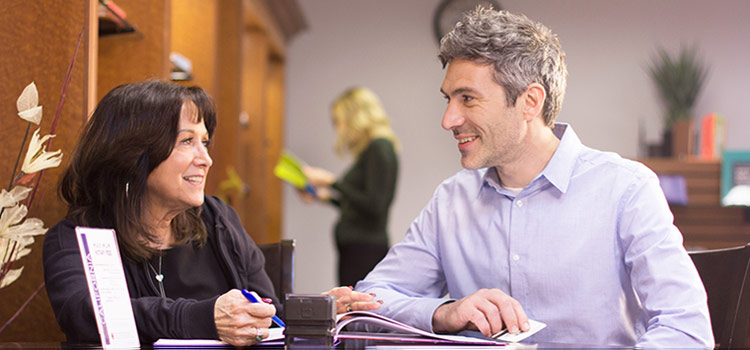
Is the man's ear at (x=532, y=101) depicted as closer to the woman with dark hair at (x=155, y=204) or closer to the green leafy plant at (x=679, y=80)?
the woman with dark hair at (x=155, y=204)

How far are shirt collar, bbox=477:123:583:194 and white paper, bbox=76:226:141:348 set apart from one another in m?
0.85

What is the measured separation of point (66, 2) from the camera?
1658 mm

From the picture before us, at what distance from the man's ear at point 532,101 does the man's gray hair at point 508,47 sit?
0.02 metres

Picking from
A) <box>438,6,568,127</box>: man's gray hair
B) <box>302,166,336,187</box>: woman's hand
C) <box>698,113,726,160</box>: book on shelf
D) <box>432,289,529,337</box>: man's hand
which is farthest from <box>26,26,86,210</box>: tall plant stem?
<box>698,113,726,160</box>: book on shelf

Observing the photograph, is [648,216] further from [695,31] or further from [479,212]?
[695,31]

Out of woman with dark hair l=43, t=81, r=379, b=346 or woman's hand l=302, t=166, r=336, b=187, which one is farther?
woman's hand l=302, t=166, r=336, b=187

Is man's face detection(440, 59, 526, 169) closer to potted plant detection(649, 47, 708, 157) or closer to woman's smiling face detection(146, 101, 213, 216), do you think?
woman's smiling face detection(146, 101, 213, 216)

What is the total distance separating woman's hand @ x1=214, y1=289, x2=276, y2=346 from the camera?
3.88ft

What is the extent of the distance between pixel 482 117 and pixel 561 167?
0.21m

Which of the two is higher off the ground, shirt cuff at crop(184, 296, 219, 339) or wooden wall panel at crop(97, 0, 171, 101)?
wooden wall panel at crop(97, 0, 171, 101)

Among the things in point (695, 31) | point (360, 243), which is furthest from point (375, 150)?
point (695, 31)

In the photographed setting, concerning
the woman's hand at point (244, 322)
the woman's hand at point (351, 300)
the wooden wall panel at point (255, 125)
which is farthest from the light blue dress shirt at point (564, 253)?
the wooden wall panel at point (255, 125)

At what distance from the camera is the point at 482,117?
1611mm

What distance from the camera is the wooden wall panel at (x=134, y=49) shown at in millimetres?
2268
